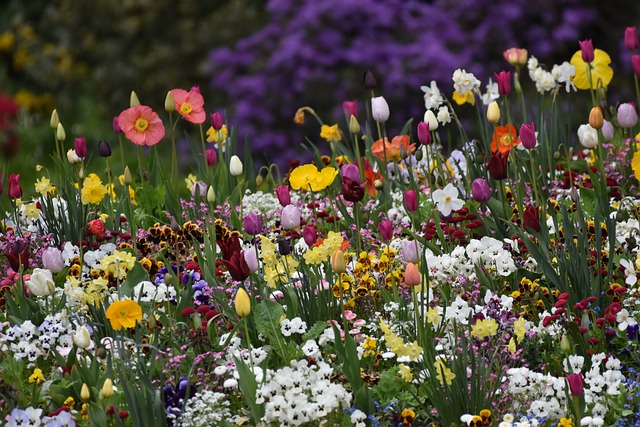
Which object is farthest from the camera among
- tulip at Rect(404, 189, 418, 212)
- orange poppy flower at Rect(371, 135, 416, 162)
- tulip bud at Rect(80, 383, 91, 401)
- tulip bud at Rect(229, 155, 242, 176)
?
orange poppy flower at Rect(371, 135, 416, 162)

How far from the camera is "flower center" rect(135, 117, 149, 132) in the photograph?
373 centimetres

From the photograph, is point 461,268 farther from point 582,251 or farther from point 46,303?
point 46,303

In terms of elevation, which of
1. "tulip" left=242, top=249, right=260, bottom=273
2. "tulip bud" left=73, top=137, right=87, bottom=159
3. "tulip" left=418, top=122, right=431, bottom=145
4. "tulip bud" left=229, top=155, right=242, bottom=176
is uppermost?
"tulip bud" left=73, top=137, right=87, bottom=159

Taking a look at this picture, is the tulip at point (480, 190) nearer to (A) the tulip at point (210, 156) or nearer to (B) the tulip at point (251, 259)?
(B) the tulip at point (251, 259)

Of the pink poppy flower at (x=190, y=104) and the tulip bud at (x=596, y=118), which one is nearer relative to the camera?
the tulip bud at (x=596, y=118)

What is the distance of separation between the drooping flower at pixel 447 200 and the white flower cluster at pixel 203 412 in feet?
3.24

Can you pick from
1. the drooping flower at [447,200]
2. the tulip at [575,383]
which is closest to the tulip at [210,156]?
the drooping flower at [447,200]

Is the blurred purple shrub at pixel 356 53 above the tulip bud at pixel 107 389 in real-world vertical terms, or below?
above

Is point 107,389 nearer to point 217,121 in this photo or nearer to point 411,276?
point 411,276

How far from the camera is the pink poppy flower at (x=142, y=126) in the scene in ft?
12.2

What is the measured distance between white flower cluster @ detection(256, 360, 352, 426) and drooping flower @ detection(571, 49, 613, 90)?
2.05 meters

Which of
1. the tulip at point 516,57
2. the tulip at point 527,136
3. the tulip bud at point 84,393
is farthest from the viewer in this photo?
the tulip at point 516,57

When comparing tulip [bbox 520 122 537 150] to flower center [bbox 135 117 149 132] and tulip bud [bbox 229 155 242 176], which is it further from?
flower center [bbox 135 117 149 132]

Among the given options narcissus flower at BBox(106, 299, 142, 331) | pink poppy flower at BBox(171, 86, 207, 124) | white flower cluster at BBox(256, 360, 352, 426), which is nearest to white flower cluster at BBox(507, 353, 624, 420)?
white flower cluster at BBox(256, 360, 352, 426)
